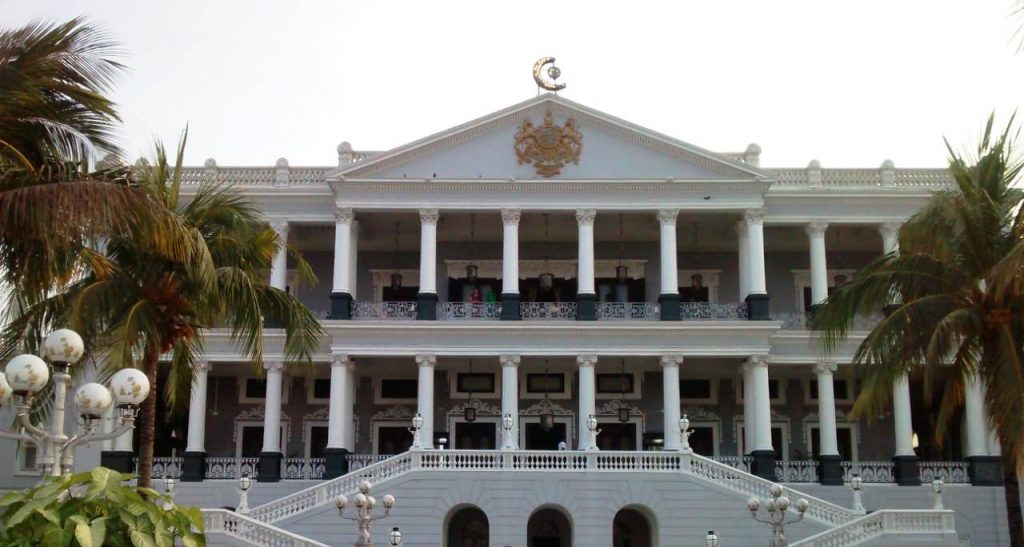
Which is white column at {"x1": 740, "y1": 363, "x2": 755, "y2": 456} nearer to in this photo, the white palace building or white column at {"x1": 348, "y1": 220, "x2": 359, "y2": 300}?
the white palace building

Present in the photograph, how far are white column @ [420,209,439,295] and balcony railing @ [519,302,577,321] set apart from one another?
2771 millimetres

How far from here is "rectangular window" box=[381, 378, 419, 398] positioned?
35.9m

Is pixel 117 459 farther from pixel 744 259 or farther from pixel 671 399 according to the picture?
pixel 744 259

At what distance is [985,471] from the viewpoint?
1251 inches

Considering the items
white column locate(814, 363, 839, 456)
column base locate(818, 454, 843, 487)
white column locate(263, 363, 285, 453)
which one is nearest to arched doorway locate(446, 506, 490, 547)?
white column locate(263, 363, 285, 453)

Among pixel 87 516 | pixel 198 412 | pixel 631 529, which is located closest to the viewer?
pixel 87 516

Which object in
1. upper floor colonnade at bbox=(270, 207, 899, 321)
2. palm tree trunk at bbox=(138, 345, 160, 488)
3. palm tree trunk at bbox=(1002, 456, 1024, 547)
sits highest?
upper floor colonnade at bbox=(270, 207, 899, 321)

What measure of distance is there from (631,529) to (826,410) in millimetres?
6525

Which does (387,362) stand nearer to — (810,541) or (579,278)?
(579,278)

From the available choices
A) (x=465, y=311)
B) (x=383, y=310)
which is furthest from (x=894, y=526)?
(x=383, y=310)

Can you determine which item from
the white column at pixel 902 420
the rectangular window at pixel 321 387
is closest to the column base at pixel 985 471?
the white column at pixel 902 420

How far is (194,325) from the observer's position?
69.3 ft

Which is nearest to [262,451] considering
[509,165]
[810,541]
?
[509,165]

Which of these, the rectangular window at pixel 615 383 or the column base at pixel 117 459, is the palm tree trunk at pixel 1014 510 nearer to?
the rectangular window at pixel 615 383
